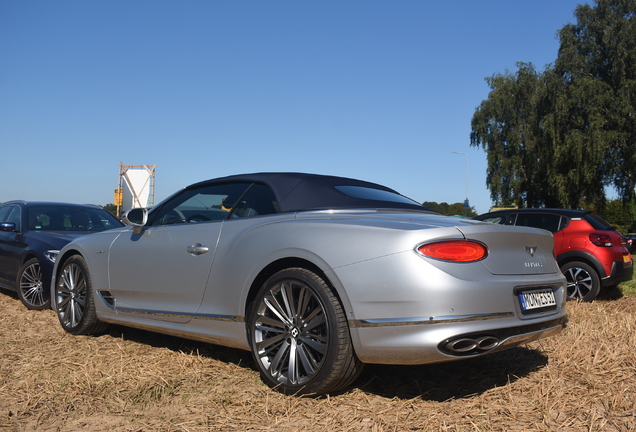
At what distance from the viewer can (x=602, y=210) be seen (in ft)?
98.9

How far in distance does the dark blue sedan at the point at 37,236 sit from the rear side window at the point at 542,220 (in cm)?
634

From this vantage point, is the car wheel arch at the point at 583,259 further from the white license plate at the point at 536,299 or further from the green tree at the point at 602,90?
the green tree at the point at 602,90

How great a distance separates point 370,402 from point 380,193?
1.63 metres

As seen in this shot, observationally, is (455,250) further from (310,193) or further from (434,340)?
Answer: (310,193)

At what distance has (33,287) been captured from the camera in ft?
22.3

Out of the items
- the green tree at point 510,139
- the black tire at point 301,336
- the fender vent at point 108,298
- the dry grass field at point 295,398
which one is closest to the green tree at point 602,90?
the green tree at point 510,139

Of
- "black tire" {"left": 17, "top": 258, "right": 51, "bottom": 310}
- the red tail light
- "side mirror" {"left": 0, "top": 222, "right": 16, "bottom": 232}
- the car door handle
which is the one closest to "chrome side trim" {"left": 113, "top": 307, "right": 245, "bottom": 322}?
the car door handle

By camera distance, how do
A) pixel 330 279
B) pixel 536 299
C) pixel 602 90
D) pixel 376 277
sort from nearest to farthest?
pixel 376 277, pixel 330 279, pixel 536 299, pixel 602 90

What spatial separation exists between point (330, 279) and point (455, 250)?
0.70m

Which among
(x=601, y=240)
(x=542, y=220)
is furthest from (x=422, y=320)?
(x=542, y=220)

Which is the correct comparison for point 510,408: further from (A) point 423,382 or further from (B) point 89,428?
(B) point 89,428

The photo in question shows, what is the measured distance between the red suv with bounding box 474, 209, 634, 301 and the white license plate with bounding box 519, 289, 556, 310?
534cm

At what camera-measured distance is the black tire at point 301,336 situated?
120 inches

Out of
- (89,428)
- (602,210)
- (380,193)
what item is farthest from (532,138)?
(89,428)
